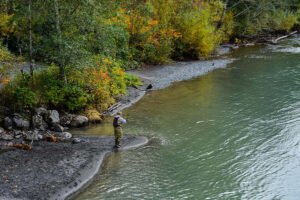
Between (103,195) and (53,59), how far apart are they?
1003 centimetres

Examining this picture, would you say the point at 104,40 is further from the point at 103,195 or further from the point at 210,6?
the point at 210,6

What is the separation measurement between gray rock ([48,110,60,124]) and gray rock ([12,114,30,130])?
1.14 m

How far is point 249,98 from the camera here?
27766 mm

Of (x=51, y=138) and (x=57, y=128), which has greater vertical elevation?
(x=57, y=128)

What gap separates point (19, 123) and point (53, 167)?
494cm

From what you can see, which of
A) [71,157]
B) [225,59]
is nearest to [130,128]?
[71,157]

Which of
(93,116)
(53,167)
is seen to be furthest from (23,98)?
(53,167)

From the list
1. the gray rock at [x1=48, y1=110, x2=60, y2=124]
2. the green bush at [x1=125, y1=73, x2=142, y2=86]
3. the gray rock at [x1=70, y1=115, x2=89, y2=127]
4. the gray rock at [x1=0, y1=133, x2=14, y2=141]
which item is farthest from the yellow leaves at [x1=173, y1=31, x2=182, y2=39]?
the gray rock at [x1=0, y1=133, x2=14, y2=141]

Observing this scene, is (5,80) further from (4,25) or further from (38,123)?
(4,25)

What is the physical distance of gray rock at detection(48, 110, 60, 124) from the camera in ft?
71.9

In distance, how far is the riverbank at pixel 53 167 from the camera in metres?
15.3

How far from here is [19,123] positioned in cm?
2117

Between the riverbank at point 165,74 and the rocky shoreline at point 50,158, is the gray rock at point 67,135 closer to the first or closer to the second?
the rocky shoreline at point 50,158

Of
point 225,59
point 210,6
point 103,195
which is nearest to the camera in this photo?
point 103,195
